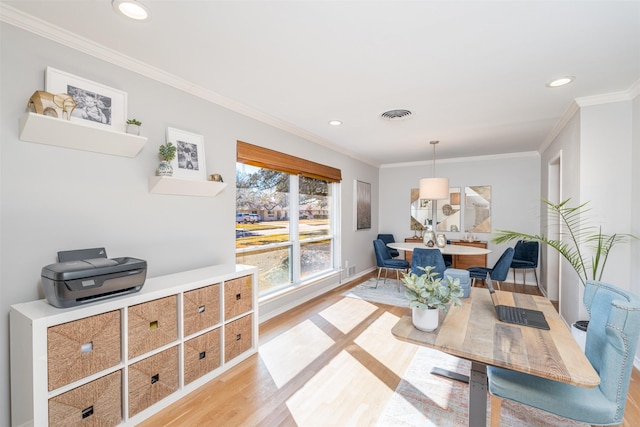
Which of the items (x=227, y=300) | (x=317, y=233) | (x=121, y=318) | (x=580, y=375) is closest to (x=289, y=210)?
(x=317, y=233)

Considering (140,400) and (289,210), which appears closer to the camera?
(140,400)

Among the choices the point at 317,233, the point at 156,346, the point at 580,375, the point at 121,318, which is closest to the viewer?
the point at 580,375

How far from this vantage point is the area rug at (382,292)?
4.26m

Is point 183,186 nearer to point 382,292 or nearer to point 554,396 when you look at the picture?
point 554,396

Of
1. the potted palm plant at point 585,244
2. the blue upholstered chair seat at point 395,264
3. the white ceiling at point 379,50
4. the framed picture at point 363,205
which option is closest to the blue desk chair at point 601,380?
the potted palm plant at point 585,244

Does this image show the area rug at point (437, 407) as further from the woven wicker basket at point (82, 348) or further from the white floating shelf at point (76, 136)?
the white floating shelf at point (76, 136)

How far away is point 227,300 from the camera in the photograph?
2430 mm

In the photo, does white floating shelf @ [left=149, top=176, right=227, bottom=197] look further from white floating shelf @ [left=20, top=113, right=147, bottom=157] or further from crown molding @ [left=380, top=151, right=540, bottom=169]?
crown molding @ [left=380, top=151, right=540, bottom=169]

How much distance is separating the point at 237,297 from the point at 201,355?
1.65ft

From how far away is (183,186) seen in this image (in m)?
2.40

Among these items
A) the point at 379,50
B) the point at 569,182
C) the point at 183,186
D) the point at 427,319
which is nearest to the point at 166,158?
A: the point at 183,186

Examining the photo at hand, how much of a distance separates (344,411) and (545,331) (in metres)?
1.29

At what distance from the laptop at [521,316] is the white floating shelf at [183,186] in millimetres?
2339

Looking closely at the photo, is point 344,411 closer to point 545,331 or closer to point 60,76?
point 545,331
